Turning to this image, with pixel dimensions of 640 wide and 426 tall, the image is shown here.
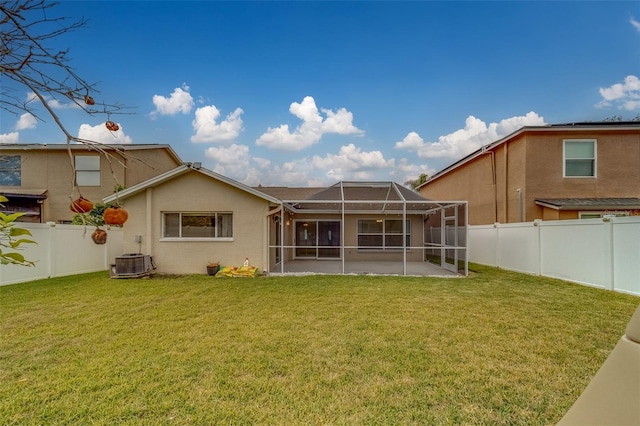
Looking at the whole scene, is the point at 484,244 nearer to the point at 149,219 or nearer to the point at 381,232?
the point at 381,232

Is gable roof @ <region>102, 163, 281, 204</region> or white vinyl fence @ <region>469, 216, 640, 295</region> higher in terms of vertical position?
gable roof @ <region>102, 163, 281, 204</region>

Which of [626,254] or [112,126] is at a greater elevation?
[112,126]

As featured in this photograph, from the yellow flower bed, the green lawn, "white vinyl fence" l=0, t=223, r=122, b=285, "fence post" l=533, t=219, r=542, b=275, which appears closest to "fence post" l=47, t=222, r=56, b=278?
"white vinyl fence" l=0, t=223, r=122, b=285

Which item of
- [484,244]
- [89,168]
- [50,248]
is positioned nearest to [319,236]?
[484,244]

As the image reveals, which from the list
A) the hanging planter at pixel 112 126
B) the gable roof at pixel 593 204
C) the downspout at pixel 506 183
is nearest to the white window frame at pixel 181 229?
the hanging planter at pixel 112 126

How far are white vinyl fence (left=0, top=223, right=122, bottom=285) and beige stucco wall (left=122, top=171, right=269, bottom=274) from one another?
1340mm

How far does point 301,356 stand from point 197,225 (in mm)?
8627

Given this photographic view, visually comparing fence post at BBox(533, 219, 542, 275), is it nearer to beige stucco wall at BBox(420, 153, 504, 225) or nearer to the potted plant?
beige stucco wall at BBox(420, 153, 504, 225)

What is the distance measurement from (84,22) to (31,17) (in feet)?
0.72

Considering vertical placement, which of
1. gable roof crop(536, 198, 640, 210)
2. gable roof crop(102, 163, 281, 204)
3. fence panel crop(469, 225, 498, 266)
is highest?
gable roof crop(102, 163, 281, 204)

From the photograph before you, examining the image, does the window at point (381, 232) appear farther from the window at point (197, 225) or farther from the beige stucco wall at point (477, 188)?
the window at point (197, 225)

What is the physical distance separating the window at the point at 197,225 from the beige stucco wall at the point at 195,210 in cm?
24

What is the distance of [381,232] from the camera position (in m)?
15.6

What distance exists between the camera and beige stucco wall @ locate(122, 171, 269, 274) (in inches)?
436
